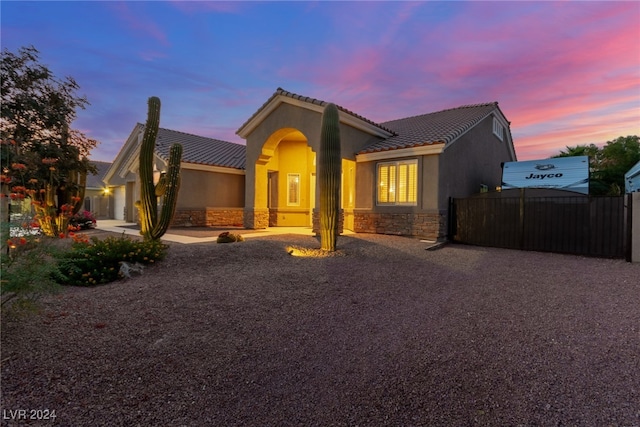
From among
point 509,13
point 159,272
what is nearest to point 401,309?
point 159,272

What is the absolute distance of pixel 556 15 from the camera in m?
8.99

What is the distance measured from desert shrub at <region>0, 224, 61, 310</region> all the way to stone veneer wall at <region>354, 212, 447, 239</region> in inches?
459

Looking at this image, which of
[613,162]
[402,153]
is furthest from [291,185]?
[613,162]

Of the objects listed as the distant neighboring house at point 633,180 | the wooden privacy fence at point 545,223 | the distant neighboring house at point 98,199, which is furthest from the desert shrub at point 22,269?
the distant neighboring house at point 98,199

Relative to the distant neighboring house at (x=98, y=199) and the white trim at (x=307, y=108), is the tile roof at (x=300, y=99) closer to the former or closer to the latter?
the white trim at (x=307, y=108)

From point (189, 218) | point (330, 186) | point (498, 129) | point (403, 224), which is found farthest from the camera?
point (498, 129)

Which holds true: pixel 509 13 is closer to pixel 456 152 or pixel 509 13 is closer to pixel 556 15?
pixel 556 15

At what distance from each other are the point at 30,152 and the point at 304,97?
10097 mm

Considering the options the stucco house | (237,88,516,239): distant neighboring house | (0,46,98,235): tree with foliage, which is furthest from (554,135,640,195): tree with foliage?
(0,46,98,235): tree with foliage

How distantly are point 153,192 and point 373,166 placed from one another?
913 cm

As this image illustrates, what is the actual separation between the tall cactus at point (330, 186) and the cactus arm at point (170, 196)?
167 inches

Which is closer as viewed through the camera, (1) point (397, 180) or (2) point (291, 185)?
(1) point (397, 180)

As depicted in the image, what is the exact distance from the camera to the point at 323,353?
3732 mm

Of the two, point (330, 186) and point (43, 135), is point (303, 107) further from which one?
point (43, 135)
